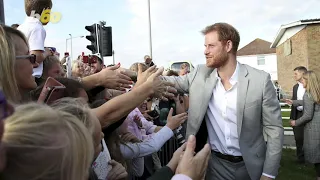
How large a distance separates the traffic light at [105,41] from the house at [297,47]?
19834mm

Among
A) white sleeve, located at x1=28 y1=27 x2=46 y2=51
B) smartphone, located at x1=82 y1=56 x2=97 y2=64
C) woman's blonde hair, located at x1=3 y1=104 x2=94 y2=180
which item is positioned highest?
white sleeve, located at x1=28 y1=27 x2=46 y2=51

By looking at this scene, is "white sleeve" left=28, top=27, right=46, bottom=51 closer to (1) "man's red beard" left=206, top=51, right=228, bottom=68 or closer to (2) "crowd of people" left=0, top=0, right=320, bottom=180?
(2) "crowd of people" left=0, top=0, right=320, bottom=180

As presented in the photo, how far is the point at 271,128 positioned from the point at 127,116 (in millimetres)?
1408

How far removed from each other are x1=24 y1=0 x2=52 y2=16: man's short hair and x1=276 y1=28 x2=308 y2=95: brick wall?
961 inches

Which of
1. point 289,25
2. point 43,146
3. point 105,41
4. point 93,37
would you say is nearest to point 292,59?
point 289,25

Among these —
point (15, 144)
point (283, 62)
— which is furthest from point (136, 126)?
point (283, 62)

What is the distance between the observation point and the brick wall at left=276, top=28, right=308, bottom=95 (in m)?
25.5

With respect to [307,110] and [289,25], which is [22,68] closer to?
[307,110]

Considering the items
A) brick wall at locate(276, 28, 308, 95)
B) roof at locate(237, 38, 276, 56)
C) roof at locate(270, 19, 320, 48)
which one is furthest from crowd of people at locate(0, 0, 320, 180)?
roof at locate(237, 38, 276, 56)

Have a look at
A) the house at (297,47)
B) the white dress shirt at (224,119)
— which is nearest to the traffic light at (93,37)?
the white dress shirt at (224,119)

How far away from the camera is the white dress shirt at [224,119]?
3.28m

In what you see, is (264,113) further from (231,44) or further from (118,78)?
(118,78)

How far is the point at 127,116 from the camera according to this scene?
10.3 ft

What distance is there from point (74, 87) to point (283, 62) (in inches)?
1266
